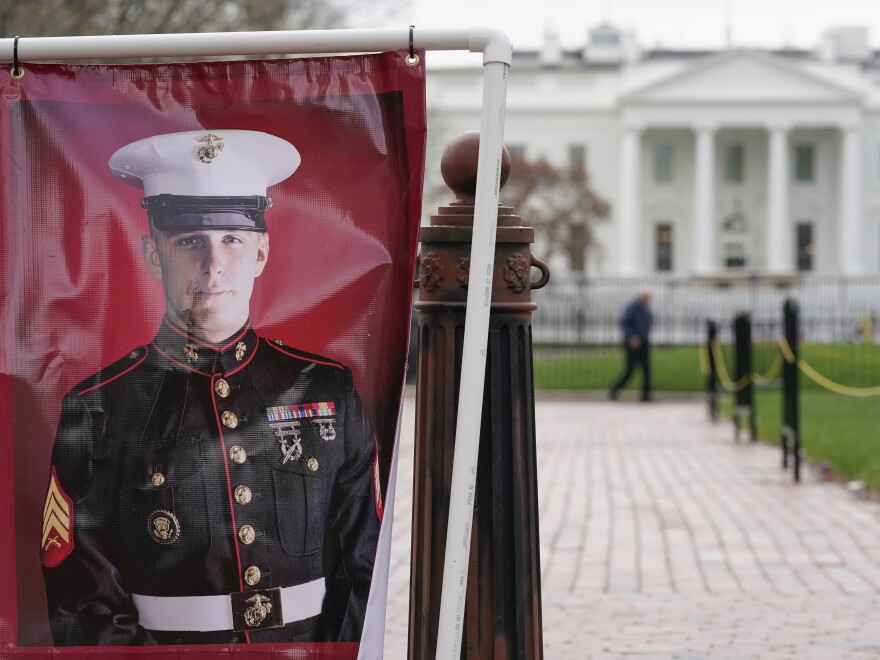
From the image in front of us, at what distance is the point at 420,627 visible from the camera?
270 cm

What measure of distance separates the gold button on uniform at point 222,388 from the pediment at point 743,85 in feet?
224

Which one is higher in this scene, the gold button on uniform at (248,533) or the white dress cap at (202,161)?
the white dress cap at (202,161)

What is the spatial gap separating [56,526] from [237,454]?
40cm

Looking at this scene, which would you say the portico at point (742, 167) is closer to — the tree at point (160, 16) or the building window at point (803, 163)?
the building window at point (803, 163)

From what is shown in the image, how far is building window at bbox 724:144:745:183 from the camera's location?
2832 inches

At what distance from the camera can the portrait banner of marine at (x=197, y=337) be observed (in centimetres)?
262

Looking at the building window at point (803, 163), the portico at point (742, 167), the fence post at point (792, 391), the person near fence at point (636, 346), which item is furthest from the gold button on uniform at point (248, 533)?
the building window at point (803, 163)

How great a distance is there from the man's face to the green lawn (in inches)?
256

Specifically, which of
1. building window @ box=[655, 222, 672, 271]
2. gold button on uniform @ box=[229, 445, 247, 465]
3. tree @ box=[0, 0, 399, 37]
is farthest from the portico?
gold button on uniform @ box=[229, 445, 247, 465]

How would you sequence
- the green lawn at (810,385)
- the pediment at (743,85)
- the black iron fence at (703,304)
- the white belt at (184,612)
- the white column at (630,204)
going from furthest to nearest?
1. the white column at (630,204)
2. the pediment at (743,85)
3. the black iron fence at (703,304)
4. the green lawn at (810,385)
5. the white belt at (184,612)

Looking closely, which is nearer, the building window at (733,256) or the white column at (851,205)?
the white column at (851,205)

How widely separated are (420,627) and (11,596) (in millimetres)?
849

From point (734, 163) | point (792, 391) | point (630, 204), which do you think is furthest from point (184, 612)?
point (734, 163)

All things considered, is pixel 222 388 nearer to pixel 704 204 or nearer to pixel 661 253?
pixel 704 204
